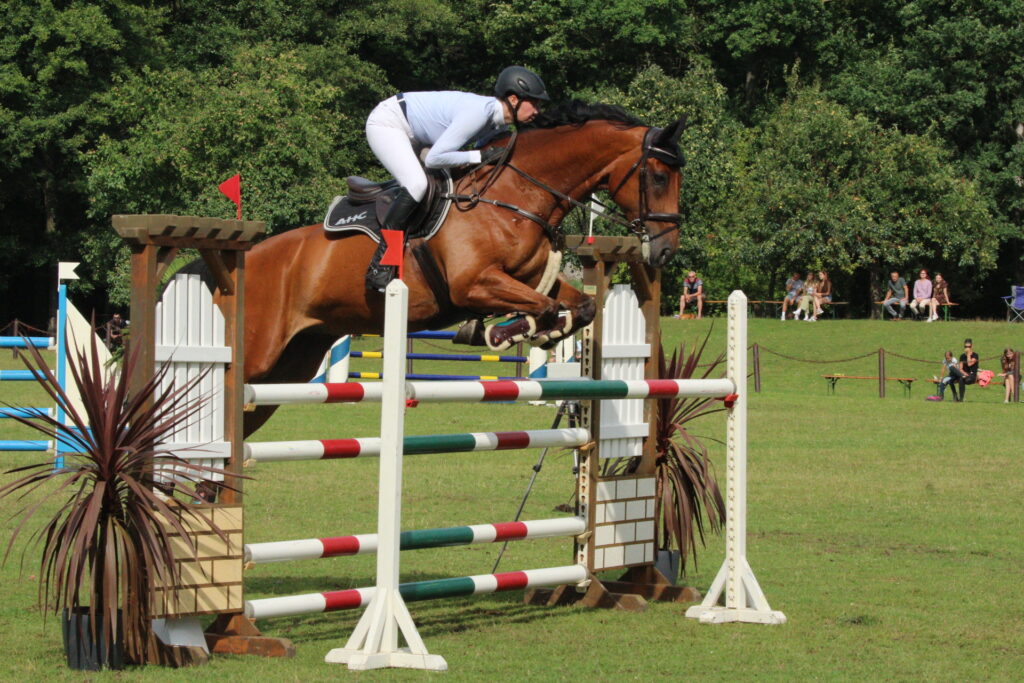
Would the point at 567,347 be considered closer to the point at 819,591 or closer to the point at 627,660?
the point at 819,591

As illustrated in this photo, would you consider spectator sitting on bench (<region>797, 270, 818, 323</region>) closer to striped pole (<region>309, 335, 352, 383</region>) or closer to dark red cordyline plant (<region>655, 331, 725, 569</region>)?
striped pole (<region>309, 335, 352, 383</region>)

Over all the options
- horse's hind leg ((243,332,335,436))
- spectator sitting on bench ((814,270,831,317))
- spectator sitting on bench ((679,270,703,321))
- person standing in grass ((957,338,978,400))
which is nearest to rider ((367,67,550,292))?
horse's hind leg ((243,332,335,436))

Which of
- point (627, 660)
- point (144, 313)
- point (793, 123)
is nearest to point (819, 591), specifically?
point (627, 660)

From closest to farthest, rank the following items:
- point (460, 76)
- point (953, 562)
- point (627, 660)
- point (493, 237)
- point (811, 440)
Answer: point (627, 660) < point (493, 237) < point (953, 562) < point (811, 440) < point (460, 76)

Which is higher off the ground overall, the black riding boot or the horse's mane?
the horse's mane

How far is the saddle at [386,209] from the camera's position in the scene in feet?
22.0

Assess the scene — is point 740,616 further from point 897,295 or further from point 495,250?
point 897,295

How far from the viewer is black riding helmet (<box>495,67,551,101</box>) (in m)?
6.90

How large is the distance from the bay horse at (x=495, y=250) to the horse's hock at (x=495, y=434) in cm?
25

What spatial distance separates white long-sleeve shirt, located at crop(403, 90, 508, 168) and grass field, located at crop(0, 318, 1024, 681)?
224 centimetres

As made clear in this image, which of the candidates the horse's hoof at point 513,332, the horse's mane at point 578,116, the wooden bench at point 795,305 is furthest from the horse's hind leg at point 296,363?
the wooden bench at point 795,305

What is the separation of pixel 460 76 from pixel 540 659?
4366 cm

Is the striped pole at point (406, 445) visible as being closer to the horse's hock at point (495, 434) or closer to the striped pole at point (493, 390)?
the horse's hock at point (495, 434)

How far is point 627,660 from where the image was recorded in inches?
213
